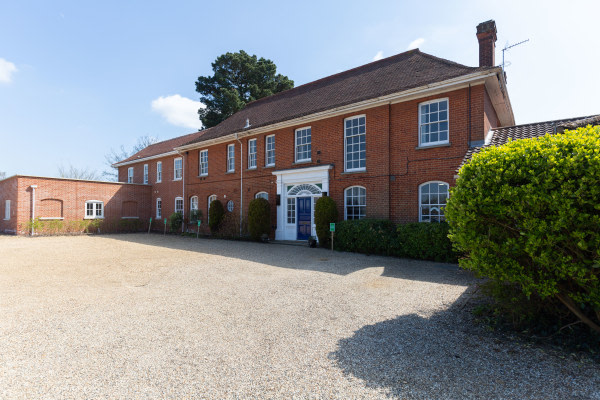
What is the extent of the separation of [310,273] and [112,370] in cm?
514

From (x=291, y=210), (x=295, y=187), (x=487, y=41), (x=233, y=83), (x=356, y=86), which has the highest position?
(x=233, y=83)

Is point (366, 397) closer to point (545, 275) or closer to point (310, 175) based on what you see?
point (545, 275)

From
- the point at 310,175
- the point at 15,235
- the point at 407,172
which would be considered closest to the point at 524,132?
the point at 407,172

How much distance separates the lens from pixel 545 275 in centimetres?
357

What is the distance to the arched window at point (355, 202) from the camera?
12.7m

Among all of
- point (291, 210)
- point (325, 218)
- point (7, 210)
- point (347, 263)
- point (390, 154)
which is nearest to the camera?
point (347, 263)

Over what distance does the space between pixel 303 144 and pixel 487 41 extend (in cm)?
871

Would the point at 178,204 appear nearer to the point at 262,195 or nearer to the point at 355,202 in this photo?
the point at 262,195

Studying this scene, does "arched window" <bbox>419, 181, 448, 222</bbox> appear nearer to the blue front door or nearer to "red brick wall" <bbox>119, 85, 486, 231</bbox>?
"red brick wall" <bbox>119, 85, 486, 231</bbox>

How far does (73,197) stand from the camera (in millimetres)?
21250

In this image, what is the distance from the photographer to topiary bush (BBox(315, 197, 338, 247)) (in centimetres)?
1234

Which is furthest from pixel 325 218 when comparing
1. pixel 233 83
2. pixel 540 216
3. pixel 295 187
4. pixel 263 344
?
pixel 233 83

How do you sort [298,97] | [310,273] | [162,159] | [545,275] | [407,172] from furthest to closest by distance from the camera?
[162,159] < [298,97] < [407,172] < [310,273] < [545,275]

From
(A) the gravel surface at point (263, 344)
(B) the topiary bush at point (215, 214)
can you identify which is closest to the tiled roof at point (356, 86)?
(B) the topiary bush at point (215, 214)
